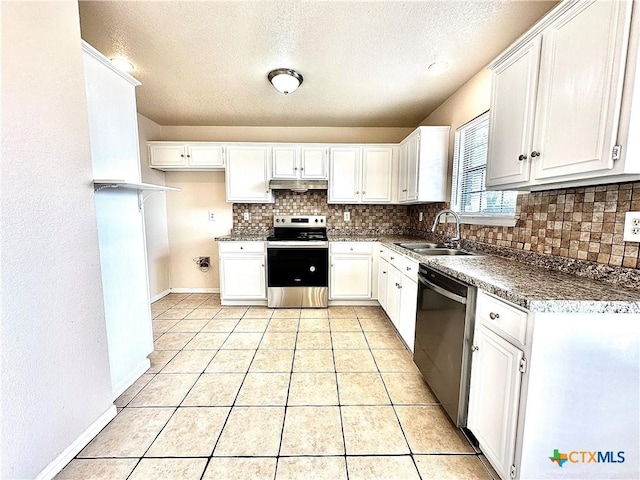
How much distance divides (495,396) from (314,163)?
9.42 feet

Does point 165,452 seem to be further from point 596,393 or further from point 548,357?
point 596,393

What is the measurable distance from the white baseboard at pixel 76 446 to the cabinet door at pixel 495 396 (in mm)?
1958

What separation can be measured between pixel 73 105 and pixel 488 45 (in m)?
2.57

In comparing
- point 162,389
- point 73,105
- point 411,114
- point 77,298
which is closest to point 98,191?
point 73,105

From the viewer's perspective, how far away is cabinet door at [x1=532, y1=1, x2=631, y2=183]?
3.05 feet

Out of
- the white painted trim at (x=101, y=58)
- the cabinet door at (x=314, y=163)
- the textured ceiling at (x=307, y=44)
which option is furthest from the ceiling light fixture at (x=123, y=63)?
the cabinet door at (x=314, y=163)

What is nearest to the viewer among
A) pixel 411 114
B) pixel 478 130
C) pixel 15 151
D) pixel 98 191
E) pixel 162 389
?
pixel 15 151

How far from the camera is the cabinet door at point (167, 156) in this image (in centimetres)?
325

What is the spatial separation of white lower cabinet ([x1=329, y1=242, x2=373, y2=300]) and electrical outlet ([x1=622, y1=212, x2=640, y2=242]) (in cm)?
213

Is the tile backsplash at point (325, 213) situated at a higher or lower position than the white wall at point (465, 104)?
lower

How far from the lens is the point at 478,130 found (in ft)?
7.26

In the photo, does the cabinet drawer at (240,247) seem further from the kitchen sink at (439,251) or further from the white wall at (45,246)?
the kitchen sink at (439,251)

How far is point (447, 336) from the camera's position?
142 centimetres

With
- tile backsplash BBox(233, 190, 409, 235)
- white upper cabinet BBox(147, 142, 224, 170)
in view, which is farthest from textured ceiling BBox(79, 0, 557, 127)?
tile backsplash BBox(233, 190, 409, 235)
